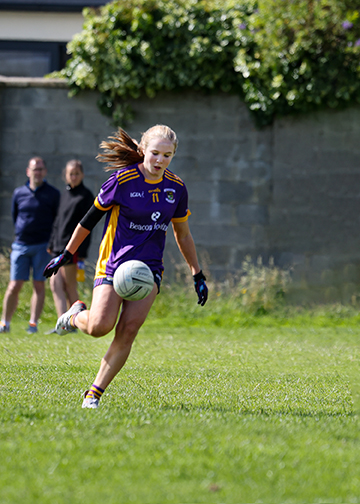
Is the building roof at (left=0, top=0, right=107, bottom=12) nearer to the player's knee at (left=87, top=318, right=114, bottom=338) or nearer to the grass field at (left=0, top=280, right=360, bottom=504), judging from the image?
the grass field at (left=0, top=280, right=360, bottom=504)

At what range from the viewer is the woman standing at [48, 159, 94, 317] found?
9062mm

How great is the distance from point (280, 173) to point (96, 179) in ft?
9.92

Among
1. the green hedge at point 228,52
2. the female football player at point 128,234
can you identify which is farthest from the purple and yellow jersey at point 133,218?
the green hedge at point 228,52

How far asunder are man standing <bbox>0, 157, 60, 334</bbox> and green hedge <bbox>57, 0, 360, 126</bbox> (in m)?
2.45

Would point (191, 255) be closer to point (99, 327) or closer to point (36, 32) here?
point (99, 327)

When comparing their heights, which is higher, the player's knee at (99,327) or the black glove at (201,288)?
the black glove at (201,288)

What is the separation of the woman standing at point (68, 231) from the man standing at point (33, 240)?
233 mm

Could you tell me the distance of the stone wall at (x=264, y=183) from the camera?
11227 mm

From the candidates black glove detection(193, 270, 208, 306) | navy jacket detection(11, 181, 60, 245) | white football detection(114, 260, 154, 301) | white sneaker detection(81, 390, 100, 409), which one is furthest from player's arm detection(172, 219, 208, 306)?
navy jacket detection(11, 181, 60, 245)

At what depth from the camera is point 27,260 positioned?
951cm

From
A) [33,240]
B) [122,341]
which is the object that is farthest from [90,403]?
[33,240]

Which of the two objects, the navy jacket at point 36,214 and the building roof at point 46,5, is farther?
the building roof at point 46,5

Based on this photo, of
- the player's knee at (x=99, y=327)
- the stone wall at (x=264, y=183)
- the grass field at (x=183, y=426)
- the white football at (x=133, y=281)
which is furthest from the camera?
the stone wall at (x=264, y=183)

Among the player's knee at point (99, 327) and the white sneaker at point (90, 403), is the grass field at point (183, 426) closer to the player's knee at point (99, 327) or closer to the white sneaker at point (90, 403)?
the white sneaker at point (90, 403)
